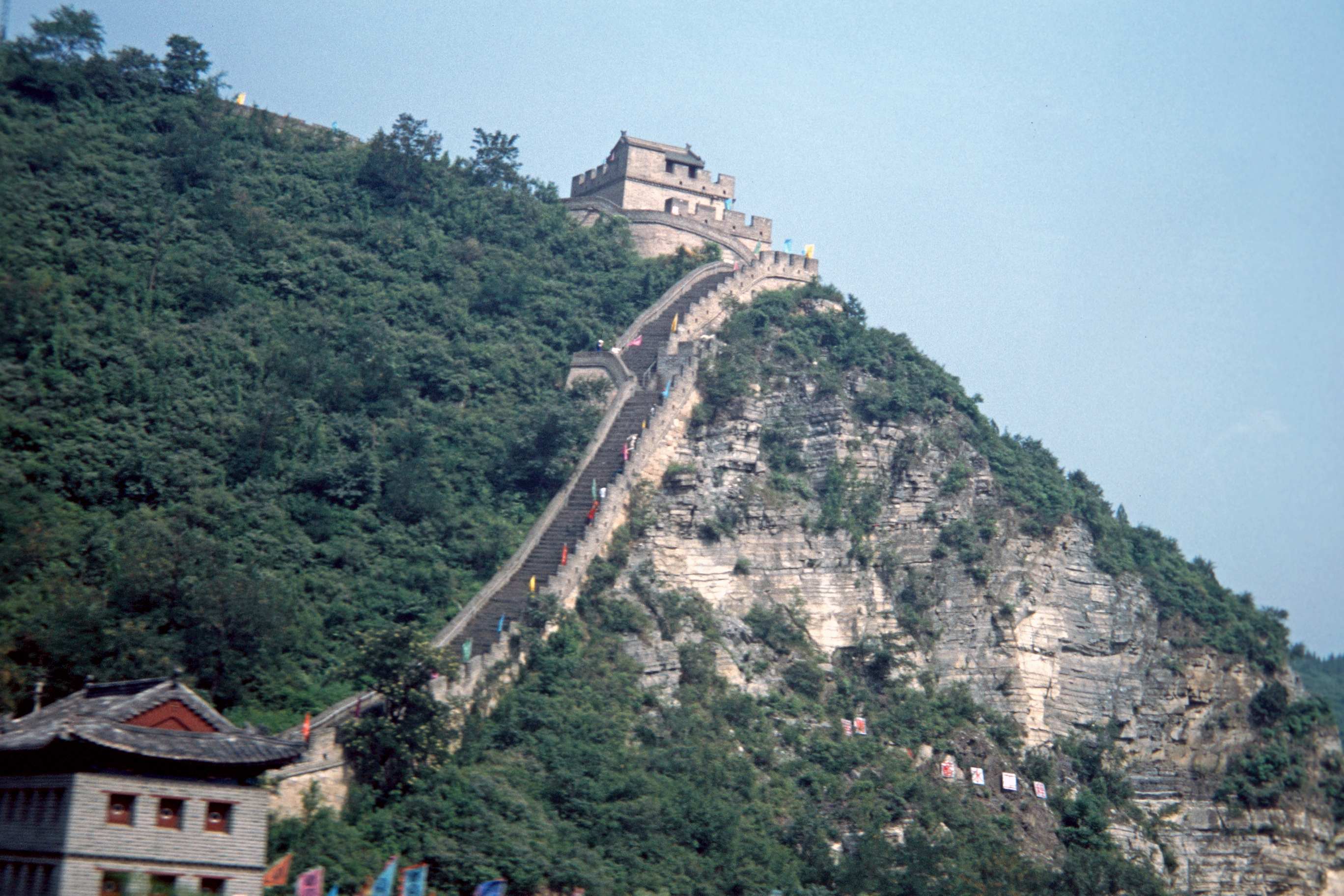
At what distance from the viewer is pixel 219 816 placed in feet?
98.9

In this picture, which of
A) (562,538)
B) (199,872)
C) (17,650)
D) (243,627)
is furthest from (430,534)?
(199,872)

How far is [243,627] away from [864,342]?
29.6 metres

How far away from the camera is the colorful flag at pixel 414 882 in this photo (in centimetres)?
3159

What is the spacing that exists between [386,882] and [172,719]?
5.69m

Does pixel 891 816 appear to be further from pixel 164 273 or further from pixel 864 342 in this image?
pixel 164 273

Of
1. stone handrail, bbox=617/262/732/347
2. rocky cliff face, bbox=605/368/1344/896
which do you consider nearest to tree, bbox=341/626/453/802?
rocky cliff face, bbox=605/368/1344/896

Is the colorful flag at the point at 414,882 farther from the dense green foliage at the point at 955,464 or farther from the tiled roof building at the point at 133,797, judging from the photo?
the dense green foliage at the point at 955,464

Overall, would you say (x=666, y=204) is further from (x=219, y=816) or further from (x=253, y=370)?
(x=219, y=816)

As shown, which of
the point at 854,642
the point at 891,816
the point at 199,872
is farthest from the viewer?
the point at 854,642

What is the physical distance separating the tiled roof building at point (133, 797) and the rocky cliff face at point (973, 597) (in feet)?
68.6

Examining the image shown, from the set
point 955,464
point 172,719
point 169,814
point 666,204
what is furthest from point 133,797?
point 666,204

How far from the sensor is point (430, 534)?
154ft

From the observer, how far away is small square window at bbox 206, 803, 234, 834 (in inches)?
1179

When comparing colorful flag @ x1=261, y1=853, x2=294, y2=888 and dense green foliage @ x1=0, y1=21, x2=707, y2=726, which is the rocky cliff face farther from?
colorful flag @ x1=261, y1=853, x2=294, y2=888
